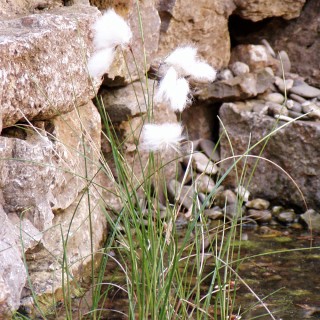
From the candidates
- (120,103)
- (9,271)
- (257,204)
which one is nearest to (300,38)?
(257,204)

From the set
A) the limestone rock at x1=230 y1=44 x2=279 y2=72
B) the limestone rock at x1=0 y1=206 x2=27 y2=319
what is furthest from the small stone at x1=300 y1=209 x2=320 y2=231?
the limestone rock at x1=0 y1=206 x2=27 y2=319

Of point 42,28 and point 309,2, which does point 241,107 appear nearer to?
point 309,2

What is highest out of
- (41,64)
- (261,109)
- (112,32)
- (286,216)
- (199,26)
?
(112,32)

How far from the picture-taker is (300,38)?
5086 millimetres

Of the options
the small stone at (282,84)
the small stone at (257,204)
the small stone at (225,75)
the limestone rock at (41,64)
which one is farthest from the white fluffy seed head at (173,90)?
the small stone at (282,84)

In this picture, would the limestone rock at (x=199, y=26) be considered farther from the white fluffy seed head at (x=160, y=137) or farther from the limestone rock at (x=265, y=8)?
the white fluffy seed head at (x=160, y=137)

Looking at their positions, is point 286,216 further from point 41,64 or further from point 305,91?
point 41,64

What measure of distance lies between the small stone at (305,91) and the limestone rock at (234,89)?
19cm

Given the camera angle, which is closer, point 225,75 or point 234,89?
point 234,89

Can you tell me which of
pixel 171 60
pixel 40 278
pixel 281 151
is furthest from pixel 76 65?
pixel 281 151

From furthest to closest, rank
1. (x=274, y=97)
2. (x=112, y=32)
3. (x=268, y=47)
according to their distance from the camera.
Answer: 1. (x=268, y=47)
2. (x=274, y=97)
3. (x=112, y=32)

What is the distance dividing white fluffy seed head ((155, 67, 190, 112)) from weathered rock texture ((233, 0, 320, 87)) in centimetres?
334

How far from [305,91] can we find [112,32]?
3.12 metres

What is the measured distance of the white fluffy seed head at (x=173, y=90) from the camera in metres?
1.80
